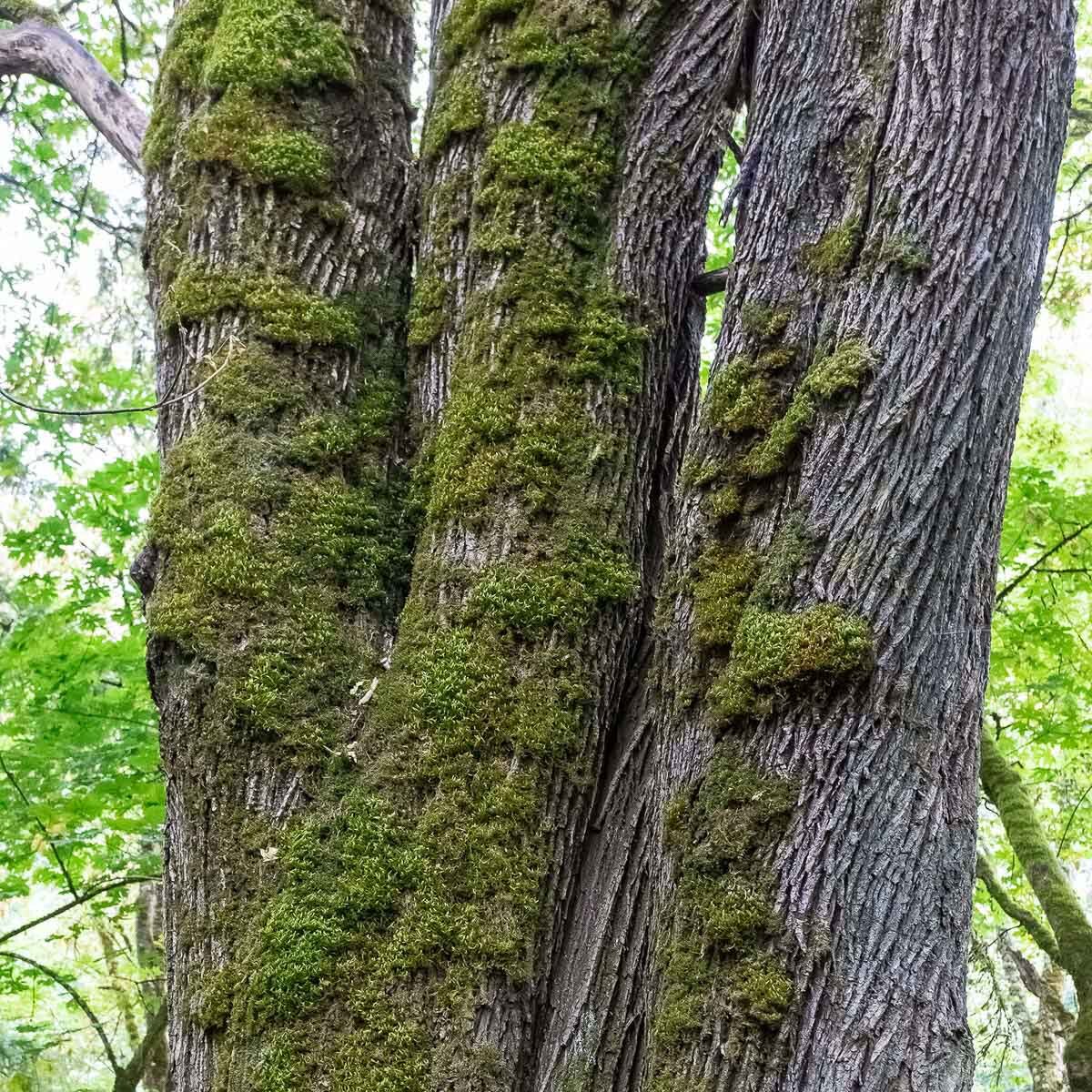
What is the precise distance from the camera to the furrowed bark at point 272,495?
2.18 m

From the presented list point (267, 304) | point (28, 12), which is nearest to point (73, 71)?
point (28, 12)

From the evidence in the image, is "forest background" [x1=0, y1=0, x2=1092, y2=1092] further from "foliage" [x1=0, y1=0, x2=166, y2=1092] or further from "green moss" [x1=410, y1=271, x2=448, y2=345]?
"green moss" [x1=410, y1=271, x2=448, y2=345]

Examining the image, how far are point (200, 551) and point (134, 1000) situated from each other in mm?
7571

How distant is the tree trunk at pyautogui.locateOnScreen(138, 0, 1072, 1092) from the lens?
188cm

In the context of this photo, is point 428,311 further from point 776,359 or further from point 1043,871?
point 1043,871

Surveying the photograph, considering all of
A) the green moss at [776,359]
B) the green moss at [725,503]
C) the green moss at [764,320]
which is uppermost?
the green moss at [764,320]

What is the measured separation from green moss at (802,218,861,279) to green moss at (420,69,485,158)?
1128mm

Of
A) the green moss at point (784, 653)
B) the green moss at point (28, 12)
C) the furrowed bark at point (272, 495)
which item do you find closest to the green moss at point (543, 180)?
the furrowed bark at point (272, 495)

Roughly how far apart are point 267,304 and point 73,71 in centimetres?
215

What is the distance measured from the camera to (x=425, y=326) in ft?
9.05

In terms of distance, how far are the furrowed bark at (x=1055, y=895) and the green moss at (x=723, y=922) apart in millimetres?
3570

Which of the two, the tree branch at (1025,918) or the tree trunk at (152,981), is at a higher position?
the tree branch at (1025,918)

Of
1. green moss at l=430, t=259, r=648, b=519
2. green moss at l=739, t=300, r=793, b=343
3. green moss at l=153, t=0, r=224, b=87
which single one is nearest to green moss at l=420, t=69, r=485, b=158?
green moss at l=430, t=259, r=648, b=519

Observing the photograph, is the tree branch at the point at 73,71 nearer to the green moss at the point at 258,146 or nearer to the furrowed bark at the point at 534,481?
the green moss at the point at 258,146
